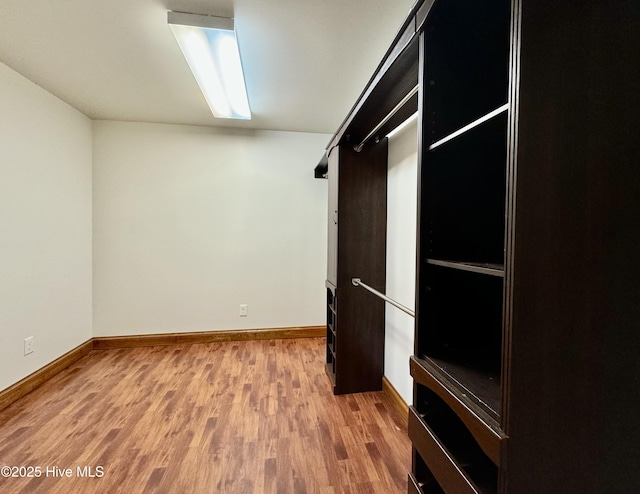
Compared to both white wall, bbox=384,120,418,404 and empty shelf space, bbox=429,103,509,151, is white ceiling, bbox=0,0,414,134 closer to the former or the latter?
white wall, bbox=384,120,418,404

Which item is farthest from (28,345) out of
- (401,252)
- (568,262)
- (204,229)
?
(568,262)

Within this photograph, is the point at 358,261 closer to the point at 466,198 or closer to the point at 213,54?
the point at 466,198

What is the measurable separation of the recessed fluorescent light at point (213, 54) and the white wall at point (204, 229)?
0.90 meters

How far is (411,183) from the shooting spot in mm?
1817

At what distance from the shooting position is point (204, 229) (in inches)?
126

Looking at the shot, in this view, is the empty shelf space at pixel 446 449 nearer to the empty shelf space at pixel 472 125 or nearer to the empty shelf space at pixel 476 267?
the empty shelf space at pixel 476 267

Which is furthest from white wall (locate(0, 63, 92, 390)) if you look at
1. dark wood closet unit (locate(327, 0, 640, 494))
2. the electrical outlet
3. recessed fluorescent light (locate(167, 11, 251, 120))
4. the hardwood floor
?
dark wood closet unit (locate(327, 0, 640, 494))

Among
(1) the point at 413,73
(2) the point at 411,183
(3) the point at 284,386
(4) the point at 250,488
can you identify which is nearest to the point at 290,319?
(3) the point at 284,386

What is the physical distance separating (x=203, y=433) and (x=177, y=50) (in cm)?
253

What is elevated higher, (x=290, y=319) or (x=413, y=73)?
(x=413, y=73)

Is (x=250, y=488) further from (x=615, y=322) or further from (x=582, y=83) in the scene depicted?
(x=582, y=83)

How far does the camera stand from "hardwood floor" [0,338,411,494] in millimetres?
1398

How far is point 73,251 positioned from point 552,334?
3679 mm

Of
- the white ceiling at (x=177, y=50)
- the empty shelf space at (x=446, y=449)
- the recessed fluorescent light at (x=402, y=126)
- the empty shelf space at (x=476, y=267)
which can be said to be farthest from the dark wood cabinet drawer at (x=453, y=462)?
the white ceiling at (x=177, y=50)
